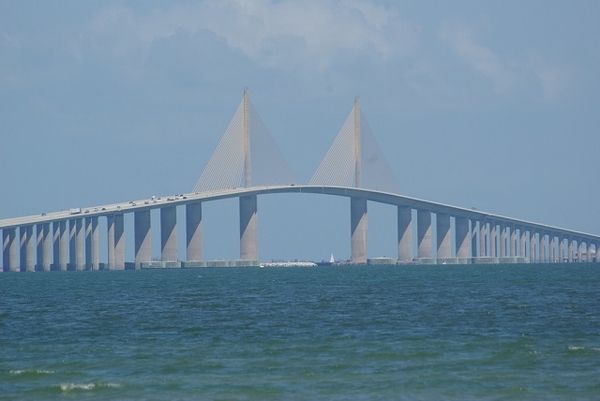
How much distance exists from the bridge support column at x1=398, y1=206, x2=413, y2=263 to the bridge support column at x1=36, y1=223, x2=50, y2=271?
115 feet

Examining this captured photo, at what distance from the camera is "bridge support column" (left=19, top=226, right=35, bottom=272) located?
103 metres

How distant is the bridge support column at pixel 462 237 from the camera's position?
12744 centimetres

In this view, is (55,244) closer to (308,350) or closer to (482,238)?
(482,238)

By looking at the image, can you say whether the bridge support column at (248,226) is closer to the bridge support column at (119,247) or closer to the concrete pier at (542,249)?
the bridge support column at (119,247)

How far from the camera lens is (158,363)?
23016 mm

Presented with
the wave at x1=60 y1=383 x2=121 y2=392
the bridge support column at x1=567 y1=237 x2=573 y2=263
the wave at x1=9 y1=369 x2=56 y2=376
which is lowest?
the wave at x1=60 y1=383 x2=121 y2=392

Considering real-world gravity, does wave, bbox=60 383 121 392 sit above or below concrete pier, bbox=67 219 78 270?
below

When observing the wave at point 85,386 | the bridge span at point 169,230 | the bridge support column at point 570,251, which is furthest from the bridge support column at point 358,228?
the wave at point 85,386

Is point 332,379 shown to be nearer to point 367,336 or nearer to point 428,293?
point 367,336

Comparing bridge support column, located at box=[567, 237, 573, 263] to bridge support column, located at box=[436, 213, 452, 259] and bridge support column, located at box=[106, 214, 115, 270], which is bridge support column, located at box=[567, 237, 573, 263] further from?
bridge support column, located at box=[106, 214, 115, 270]

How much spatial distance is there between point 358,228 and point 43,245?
1181 inches

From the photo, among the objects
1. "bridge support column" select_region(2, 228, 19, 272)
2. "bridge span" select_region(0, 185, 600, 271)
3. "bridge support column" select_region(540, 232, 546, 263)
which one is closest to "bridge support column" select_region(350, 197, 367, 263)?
"bridge span" select_region(0, 185, 600, 271)

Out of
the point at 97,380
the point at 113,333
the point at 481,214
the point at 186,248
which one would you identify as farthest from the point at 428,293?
the point at 481,214

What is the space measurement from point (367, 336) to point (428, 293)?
67.1ft
